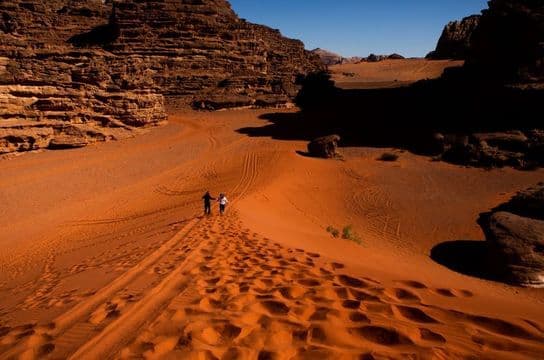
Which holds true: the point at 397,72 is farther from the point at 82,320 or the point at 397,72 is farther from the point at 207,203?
the point at 82,320

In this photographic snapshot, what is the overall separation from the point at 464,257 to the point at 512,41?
52.0 feet

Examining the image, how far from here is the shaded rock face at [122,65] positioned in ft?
62.2

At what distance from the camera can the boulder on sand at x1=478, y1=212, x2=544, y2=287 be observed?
25.6 feet

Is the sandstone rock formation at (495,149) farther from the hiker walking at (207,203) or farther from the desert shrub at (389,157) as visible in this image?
the hiker walking at (207,203)

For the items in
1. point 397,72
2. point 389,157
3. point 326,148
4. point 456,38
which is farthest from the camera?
point 456,38

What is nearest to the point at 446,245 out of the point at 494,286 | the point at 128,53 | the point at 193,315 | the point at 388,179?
the point at 494,286

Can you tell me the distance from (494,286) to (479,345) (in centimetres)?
576

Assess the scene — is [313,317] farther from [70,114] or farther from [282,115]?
[282,115]

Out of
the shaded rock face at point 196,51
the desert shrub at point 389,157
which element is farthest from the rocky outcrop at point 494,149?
the shaded rock face at point 196,51

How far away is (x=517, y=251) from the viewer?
8070mm

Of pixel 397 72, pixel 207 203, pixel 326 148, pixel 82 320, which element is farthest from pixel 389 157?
pixel 397 72

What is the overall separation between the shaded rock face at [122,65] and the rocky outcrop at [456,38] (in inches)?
1054

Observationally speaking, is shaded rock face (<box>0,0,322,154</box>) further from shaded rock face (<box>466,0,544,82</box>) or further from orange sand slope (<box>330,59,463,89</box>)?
shaded rock face (<box>466,0,544,82</box>)

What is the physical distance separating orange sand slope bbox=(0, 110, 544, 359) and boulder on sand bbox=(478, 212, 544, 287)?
0.51 m
